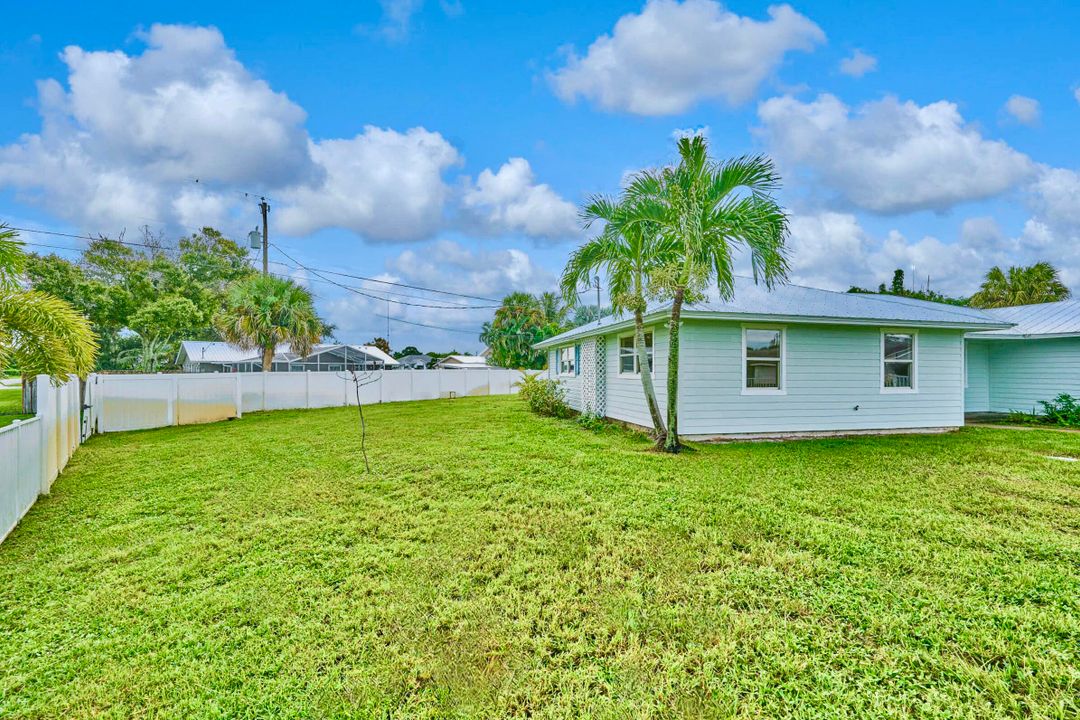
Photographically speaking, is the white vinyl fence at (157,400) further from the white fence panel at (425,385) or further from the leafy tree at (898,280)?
the leafy tree at (898,280)

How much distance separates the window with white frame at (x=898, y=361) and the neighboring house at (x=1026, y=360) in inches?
130

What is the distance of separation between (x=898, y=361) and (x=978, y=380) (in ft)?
17.3

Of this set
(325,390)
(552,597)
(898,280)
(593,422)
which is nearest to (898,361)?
(593,422)

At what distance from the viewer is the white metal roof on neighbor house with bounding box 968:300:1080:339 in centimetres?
1131

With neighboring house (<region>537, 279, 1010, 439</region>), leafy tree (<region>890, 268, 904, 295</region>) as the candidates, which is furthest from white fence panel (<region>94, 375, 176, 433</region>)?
leafy tree (<region>890, 268, 904, 295</region>)

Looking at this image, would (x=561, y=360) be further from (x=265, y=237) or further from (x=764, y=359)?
(x=265, y=237)

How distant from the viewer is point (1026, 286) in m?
21.5

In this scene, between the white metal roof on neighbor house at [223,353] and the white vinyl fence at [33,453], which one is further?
the white metal roof on neighbor house at [223,353]

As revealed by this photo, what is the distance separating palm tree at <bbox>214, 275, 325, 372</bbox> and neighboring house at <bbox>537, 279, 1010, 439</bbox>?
13.7 meters

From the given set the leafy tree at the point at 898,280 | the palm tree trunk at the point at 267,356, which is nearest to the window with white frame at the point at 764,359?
the palm tree trunk at the point at 267,356

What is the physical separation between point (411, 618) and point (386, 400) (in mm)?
18113

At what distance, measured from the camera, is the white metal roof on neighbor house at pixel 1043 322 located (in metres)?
11.3

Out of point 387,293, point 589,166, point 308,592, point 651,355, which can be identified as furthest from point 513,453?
point 387,293

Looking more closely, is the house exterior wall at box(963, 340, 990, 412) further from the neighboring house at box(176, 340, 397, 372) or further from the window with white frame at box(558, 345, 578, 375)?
the neighboring house at box(176, 340, 397, 372)
